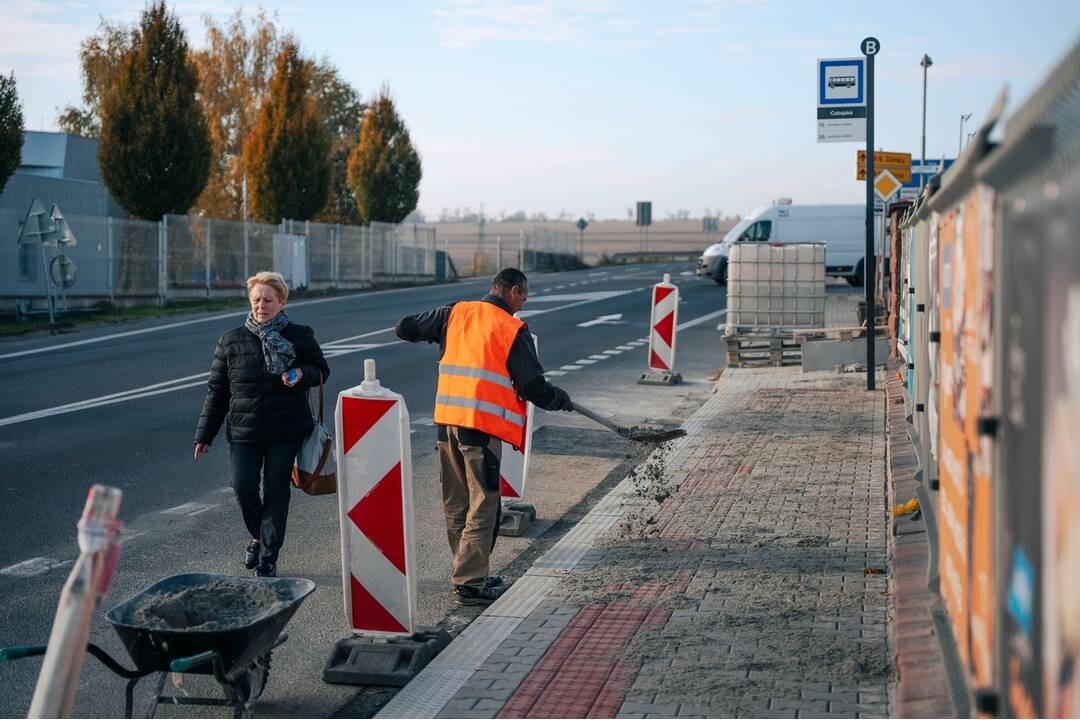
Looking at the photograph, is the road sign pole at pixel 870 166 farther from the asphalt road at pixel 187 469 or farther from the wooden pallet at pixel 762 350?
the wooden pallet at pixel 762 350

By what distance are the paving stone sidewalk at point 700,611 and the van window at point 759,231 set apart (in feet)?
101

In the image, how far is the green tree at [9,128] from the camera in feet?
80.0

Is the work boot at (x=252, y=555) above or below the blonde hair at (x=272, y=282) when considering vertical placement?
below

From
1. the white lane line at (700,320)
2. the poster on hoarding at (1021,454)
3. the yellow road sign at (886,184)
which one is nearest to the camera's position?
the poster on hoarding at (1021,454)

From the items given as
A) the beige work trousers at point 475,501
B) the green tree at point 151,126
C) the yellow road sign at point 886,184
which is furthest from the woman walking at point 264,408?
the green tree at point 151,126

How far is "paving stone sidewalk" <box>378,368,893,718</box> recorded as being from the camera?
4965 millimetres

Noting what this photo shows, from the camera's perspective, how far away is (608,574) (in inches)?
273

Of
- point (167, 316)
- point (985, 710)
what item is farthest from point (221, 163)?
point (985, 710)

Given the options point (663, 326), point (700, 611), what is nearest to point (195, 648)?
point (700, 611)

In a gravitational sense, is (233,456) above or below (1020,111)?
below

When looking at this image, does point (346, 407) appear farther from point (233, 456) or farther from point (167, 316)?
point (167, 316)

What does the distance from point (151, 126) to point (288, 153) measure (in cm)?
857

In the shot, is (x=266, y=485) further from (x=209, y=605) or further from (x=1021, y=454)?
(x=1021, y=454)

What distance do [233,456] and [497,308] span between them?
5.57 ft
